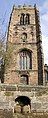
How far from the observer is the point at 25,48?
53.6 meters

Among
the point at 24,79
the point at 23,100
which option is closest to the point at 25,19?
the point at 24,79

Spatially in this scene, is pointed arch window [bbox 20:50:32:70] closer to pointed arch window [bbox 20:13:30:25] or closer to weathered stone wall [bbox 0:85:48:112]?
pointed arch window [bbox 20:13:30:25]

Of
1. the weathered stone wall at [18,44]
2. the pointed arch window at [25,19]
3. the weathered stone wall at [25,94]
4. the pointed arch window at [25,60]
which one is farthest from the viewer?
the pointed arch window at [25,19]

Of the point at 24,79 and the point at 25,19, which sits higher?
the point at 25,19

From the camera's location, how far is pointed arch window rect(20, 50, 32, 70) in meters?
52.4

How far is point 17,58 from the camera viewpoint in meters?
52.8

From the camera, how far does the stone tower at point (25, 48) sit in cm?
5088

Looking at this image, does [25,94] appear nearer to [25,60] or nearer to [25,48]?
[25,60]

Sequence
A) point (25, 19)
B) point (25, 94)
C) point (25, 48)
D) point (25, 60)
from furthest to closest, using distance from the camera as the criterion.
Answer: point (25, 19) → point (25, 48) → point (25, 60) → point (25, 94)

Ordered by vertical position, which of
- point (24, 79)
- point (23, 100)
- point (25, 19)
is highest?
point (25, 19)

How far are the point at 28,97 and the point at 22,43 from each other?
22986 millimetres

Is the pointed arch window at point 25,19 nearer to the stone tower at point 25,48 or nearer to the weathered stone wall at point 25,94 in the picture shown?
the stone tower at point 25,48

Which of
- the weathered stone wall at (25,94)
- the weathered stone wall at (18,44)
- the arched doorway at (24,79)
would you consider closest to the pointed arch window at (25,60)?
the weathered stone wall at (18,44)

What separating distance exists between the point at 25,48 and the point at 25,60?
2.18 metres
